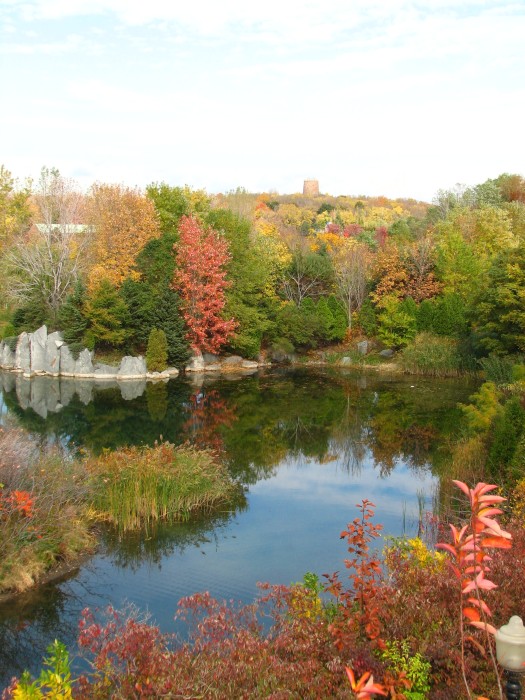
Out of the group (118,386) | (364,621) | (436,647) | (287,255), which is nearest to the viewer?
(436,647)

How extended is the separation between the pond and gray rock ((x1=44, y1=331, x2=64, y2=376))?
1.07 metres

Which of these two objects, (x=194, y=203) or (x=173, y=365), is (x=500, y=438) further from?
(x=194, y=203)

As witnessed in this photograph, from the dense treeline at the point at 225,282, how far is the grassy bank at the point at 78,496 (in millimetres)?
13386

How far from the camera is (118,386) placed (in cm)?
2245

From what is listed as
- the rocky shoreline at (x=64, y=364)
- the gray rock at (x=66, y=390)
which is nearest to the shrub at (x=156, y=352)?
the rocky shoreline at (x=64, y=364)

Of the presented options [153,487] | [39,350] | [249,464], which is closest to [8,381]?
[39,350]

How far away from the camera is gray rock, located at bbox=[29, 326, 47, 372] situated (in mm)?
24906

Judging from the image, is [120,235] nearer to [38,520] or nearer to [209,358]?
[209,358]

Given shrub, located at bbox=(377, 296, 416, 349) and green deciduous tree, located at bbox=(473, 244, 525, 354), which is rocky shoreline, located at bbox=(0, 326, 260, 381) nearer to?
shrub, located at bbox=(377, 296, 416, 349)

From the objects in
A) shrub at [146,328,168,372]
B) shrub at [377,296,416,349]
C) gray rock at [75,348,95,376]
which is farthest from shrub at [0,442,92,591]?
shrub at [377,296,416,349]


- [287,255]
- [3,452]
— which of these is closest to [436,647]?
[3,452]

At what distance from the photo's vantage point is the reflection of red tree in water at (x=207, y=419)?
571 inches

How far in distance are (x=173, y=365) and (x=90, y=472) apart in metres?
15.8

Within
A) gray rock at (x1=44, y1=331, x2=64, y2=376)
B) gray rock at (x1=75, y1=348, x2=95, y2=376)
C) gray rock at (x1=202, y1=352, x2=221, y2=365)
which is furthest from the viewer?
gray rock at (x1=202, y1=352, x2=221, y2=365)
